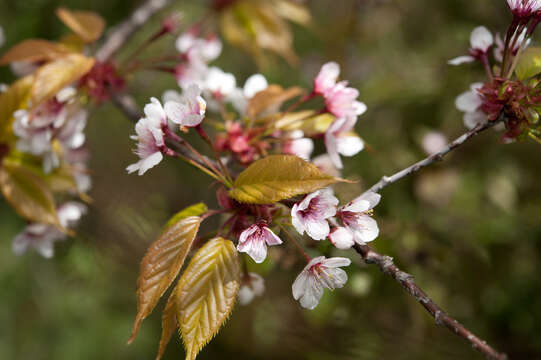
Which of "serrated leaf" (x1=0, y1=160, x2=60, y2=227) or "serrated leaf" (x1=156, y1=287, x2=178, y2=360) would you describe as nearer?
"serrated leaf" (x1=156, y1=287, x2=178, y2=360)

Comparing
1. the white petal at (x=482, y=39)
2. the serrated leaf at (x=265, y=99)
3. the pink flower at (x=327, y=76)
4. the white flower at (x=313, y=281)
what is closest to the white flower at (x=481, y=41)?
the white petal at (x=482, y=39)

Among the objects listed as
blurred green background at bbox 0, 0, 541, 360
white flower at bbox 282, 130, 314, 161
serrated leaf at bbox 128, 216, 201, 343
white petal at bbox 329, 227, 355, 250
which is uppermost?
serrated leaf at bbox 128, 216, 201, 343

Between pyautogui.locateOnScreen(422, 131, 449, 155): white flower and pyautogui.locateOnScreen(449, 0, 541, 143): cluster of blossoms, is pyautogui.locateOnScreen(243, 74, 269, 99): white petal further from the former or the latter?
pyautogui.locateOnScreen(422, 131, 449, 155): white flower

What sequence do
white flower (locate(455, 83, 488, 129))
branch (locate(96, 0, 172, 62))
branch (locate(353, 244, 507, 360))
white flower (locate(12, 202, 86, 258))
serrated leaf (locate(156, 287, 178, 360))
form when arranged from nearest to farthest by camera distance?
A: branch (locate(353, 244, 507, 360))
serrated leaf (locate(156, 287, 178, 360))
white flower (locate(455, 83, 488, 129))
white flower (locate(12, 202, 86, 258))
branch (locate(96, 0, 172, 62))

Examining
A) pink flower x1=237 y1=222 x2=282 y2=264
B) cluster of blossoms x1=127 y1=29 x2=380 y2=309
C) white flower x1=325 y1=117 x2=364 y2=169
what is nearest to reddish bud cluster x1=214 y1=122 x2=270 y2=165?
cluster of blossoms x1=127 y1=29 x2=380 y2=309

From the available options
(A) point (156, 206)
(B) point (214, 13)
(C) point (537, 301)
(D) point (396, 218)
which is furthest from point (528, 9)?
(A) point (156, 206)

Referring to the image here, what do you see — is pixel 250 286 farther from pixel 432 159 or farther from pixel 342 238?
pixel 432 159

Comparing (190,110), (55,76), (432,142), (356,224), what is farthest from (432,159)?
(432,142)
